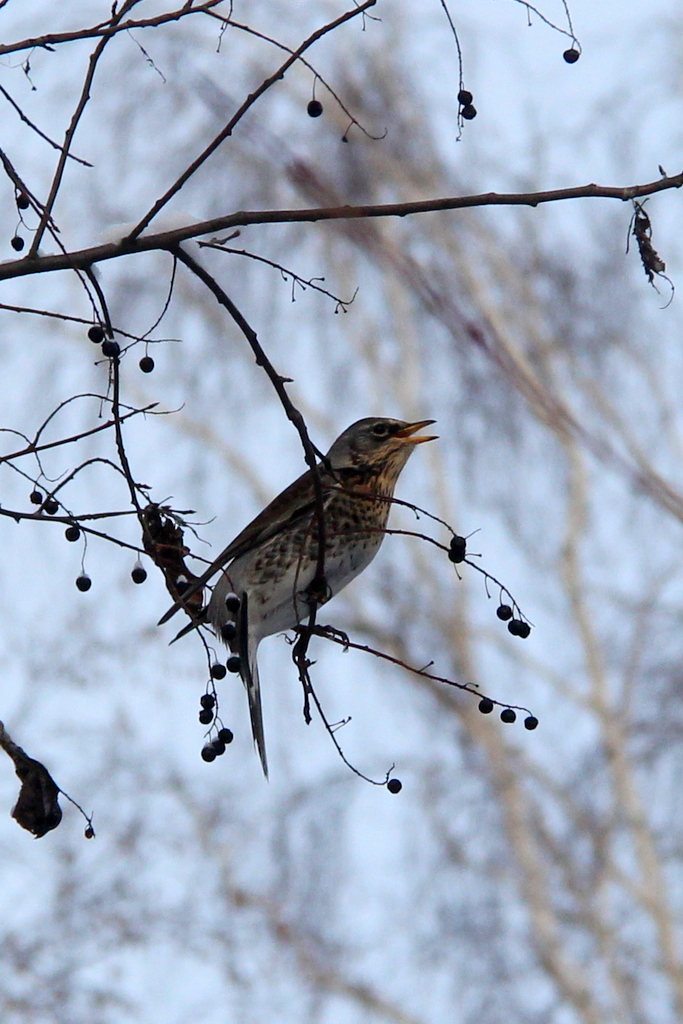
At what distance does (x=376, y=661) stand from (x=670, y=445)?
195cm

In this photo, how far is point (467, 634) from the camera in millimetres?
7914

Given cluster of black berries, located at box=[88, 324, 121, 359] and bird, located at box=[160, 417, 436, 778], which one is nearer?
cluster of black berries, located at box=[88, 324, 121, 359]

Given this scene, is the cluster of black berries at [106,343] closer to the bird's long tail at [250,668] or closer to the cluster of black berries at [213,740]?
the cluster of black berries at [213,740]

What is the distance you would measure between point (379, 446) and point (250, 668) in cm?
68

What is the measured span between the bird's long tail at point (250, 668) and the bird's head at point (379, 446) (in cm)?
46

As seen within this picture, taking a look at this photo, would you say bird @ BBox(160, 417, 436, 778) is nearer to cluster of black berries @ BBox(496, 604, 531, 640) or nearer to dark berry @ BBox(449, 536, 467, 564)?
cluster of black berries @ BBox(496, 604, 531, 640)

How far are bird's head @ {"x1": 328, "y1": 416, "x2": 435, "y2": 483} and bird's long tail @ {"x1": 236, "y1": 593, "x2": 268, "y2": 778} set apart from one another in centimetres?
46

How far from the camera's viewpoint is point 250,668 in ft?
8.73

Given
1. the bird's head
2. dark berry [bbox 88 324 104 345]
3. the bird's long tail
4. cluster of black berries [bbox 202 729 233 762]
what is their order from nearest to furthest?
dark berry [bbox 88 324 104 345] → cluster of black berries [bbox 202 729 233 762] → the bird's long tail → the bird's head

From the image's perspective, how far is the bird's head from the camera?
10.2 feet

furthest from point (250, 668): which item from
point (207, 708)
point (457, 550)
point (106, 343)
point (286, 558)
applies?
point (106, 343)

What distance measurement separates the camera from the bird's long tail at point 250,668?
7.98 ft

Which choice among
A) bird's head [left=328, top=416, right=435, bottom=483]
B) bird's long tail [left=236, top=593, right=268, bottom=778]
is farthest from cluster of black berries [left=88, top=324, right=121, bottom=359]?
bird's head [left=328, top=416, right=435, bottom=483]

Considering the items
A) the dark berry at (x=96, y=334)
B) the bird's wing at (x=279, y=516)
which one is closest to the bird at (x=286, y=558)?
the bird's wing at (x=279, y=516)
